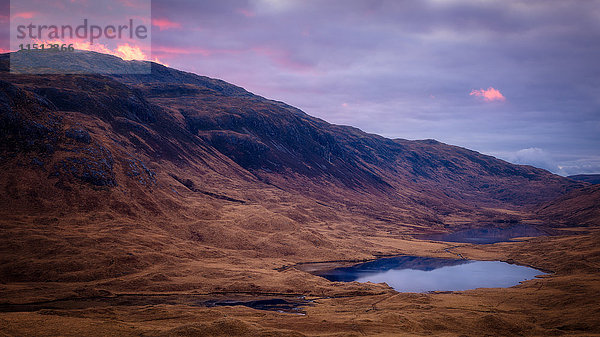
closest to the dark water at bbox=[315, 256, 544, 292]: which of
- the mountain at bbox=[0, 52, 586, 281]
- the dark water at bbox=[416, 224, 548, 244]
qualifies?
the mountain at bbox=[0, 52, 586, 281]

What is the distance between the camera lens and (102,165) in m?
116

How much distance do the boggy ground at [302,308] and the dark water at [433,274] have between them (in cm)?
1118

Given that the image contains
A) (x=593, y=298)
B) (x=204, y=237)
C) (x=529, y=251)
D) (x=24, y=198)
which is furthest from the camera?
(x=529, y=251)

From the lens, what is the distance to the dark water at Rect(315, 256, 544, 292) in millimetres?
97438

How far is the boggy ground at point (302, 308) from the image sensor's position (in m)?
46.2

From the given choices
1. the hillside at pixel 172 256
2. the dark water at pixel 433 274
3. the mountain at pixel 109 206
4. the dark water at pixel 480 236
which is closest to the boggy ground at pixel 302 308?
the hillside at pixel 172 256

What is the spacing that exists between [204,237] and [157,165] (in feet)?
183

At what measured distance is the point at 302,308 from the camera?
69938 mm

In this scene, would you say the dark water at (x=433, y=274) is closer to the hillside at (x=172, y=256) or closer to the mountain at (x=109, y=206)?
the hillside at (x=172, y=256)

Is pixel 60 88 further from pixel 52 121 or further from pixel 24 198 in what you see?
pixel 24 198

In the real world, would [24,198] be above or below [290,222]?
above

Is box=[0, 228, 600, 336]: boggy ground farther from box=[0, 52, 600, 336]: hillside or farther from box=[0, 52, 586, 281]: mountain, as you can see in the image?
box=[0, 52, 586, 281]: mountain

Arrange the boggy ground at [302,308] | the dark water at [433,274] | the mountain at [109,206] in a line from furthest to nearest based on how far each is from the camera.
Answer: the dark water at [433,274], the mountain at [109,206], the boggy ground at [302,308]

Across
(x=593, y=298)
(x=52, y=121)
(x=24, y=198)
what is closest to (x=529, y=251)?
(x=593, y=298)
